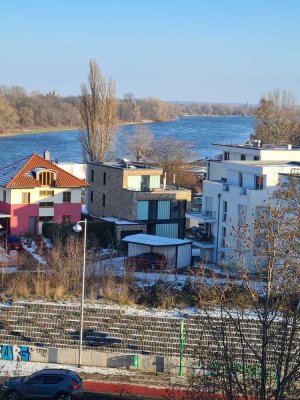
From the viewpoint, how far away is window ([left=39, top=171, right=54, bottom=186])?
2897cm

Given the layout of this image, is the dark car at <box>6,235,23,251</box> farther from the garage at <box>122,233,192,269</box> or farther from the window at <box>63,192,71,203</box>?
the window at <box>63,192,71,203</box>

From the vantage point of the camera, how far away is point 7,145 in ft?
256

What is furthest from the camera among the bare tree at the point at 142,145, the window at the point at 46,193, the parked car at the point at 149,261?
the bare tree at the point at 142,145

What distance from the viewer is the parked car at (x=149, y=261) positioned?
75.6 ft

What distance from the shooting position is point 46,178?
29.1 meters

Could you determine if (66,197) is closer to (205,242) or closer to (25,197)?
(25,197)

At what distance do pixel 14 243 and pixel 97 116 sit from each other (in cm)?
2015

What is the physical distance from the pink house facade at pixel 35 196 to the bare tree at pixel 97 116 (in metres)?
13.9

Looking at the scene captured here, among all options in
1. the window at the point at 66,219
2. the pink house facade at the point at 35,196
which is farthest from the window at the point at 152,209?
the window at the point at 66,219

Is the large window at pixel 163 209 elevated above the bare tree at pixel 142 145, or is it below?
below

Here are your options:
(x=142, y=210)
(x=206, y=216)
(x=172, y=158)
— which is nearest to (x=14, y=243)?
(x=142, y=210)

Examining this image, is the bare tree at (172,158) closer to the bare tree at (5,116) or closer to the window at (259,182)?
the window at (259,182)

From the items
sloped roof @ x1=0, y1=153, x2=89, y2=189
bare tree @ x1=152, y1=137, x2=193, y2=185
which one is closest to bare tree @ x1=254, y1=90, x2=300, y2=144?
bare tree @ x1=152, y1=137, x2=193, y2=185

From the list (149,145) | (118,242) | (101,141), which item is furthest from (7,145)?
(118,242)
